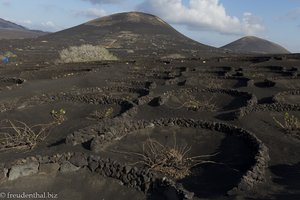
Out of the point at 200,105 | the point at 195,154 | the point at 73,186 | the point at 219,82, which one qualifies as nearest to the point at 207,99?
the point at 200,105

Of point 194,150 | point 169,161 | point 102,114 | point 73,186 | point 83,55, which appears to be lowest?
point 83,55

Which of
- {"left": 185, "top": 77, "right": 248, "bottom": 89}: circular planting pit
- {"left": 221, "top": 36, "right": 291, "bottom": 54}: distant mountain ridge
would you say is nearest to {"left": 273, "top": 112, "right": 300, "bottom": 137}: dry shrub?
{"left": 185, "top": 77, "right": 248, "bottom": 89}: circular planting pit

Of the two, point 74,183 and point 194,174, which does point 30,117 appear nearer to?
point 74,183

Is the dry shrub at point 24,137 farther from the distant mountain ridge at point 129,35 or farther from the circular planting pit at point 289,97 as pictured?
the distant mountain ridge at point 129,35

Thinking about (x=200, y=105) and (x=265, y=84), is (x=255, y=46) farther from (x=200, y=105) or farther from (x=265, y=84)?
(x=200, y=105)

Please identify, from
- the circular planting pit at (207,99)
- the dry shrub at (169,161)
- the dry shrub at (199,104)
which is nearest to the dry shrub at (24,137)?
the dry shrub at (169,161)

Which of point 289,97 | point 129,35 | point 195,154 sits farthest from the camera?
point 129,35

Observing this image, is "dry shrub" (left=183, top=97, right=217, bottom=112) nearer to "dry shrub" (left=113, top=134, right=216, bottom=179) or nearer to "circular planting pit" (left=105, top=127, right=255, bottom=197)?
"circular planting pit" (left=105, top=127, right=255, bottom=197)
